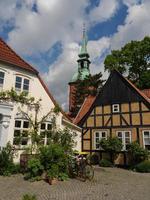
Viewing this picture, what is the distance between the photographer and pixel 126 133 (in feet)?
64.0

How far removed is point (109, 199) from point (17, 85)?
10.0 meters

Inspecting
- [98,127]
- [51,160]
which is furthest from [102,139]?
[51,160]

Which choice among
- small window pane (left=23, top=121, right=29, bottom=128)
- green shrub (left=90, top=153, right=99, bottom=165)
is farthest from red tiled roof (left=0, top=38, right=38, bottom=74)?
green shrub (left=90, top=153, right=99, bottom=165)

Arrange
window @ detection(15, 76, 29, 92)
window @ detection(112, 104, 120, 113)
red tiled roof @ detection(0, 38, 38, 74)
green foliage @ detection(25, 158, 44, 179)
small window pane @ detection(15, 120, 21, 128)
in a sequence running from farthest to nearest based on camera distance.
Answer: window @ detection(112, 104, 120, 113) < window @ detection(15, 76, 29, 92) < red tiled roof @ detection(0, 38, 38, 74) < small window pane @ detection(15, 120, 21, 128) < green foliage @ detection(25, 158, 44, 179)

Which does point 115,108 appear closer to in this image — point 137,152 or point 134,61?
point 137,152

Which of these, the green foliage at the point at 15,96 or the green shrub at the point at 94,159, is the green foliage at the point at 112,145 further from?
the green foliage at the point at 15,96

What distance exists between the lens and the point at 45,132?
50.5 ft

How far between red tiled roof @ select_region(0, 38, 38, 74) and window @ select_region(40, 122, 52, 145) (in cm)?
381

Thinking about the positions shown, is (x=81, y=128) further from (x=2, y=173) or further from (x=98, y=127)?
(x=2, y=173)

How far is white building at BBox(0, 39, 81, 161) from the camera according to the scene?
13680mm

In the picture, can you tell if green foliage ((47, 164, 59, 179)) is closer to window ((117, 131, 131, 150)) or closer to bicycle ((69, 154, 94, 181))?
bicycle ((69, 154, 94, 181))

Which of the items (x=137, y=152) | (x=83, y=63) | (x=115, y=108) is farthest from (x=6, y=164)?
(x=83, y=63)

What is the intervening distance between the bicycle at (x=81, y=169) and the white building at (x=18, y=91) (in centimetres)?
424

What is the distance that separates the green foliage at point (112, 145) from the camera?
1847 centimetres
